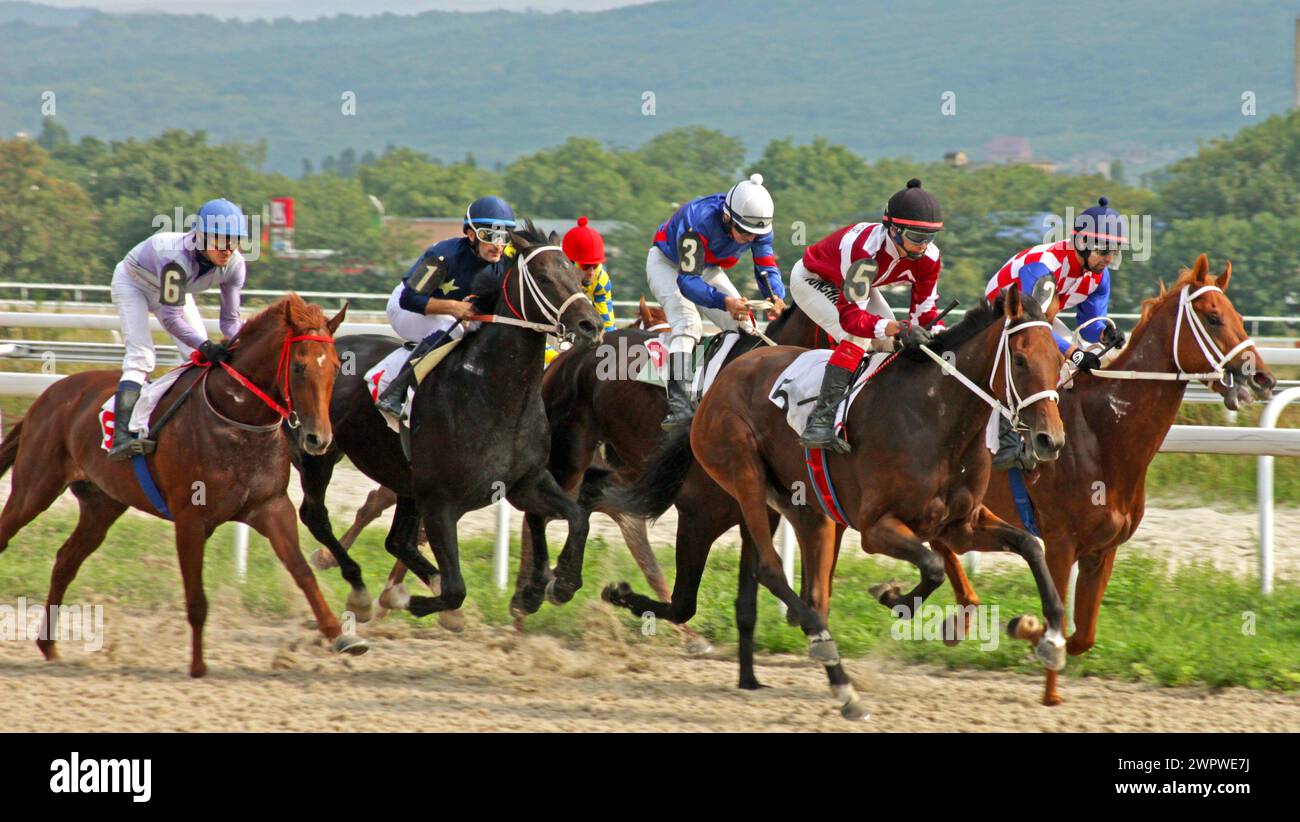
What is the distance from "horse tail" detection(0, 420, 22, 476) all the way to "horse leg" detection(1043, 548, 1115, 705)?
4435mm

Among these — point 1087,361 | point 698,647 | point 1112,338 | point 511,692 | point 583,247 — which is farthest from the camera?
point 583,247

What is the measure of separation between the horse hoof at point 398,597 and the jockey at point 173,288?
1.13 metres

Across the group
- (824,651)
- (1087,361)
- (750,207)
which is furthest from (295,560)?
(1087,361)

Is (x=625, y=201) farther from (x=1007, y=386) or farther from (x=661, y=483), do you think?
(x=1007, y=386)

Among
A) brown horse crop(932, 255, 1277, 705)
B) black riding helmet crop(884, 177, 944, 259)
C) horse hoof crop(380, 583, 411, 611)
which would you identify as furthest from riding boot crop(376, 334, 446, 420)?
brown horse crop(932, 255, 1277, 705)

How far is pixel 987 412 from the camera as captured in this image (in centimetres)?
509

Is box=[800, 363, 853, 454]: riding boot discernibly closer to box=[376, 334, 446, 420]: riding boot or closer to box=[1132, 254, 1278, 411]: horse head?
box=[1132, 254, 1278, 411]: horse head

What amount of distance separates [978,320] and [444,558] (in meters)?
2.27

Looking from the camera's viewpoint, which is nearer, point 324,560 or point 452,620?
point 452,620

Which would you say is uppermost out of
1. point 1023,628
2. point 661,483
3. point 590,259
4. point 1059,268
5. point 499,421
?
point 590,259

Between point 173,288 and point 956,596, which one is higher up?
point 173,288

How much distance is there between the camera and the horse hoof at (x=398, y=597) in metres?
6.11

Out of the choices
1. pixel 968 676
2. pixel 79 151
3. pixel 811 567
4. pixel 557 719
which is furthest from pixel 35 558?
pixel 79 151

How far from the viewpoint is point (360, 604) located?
643cm
